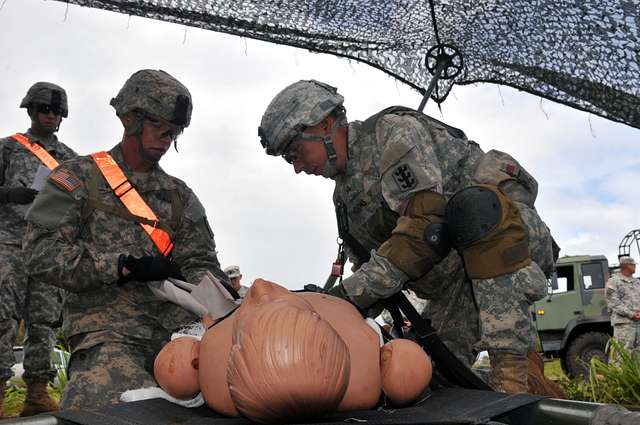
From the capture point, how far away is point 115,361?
272 centimetres

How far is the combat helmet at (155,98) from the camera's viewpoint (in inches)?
123

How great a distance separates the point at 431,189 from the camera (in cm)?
265

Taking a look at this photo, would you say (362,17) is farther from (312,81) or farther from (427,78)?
(312,81)

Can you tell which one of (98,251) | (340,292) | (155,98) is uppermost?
(155,98)

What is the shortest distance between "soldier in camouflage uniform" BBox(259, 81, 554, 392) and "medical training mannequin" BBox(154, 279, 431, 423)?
70 centimetres

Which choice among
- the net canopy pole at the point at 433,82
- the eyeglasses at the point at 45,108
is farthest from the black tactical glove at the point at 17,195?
the net canopy pole at the point at 433,82

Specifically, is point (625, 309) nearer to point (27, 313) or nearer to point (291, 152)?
point (27, 313)

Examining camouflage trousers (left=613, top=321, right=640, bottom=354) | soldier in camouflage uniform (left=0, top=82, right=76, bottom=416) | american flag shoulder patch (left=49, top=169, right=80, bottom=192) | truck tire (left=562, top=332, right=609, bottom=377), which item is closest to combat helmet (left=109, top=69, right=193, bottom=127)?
american flag shoulder patch (left=49, top=169, right=80, bottom=192)

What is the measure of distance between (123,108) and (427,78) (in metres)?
2.57

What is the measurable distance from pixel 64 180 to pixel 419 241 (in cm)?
153

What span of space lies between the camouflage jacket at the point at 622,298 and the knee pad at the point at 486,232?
861cm

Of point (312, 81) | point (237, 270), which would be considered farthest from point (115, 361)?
point (237, 270)

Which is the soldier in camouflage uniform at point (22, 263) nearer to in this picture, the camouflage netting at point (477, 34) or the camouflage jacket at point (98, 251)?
the camouflage netting at point (477, 34)

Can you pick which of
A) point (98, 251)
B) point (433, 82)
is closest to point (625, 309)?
point (433, 82)
